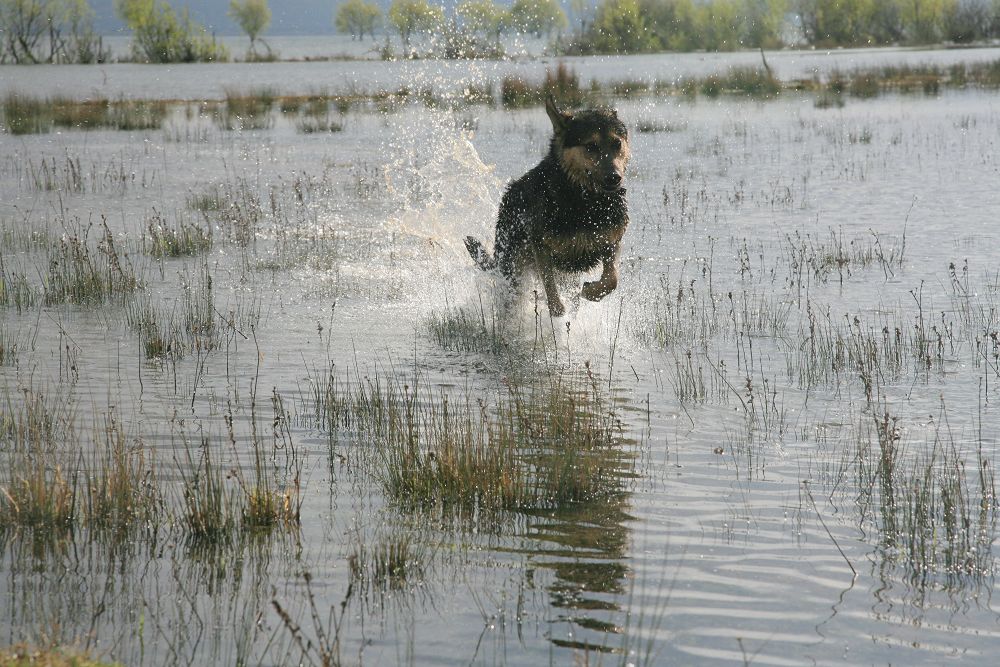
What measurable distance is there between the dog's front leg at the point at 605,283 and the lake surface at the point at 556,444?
1.08 ft

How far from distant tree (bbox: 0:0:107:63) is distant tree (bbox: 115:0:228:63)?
2415mm

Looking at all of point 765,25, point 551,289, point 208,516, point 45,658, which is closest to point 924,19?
point 765,25

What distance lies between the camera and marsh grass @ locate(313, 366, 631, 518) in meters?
5.39

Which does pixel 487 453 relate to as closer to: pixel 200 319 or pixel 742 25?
pixel 200 319

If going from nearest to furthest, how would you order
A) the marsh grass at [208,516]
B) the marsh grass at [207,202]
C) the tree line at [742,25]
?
1. the marsh grass at [208,516]
2. the marsh grass at [207,202]
3. the tree line at [742,25]

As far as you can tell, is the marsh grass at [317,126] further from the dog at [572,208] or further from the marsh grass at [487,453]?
the marsh grass at [487,453]

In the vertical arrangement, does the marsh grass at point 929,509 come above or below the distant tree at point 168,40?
below

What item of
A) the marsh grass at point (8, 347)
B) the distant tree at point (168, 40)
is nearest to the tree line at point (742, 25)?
the distant tree at point (168, 40)

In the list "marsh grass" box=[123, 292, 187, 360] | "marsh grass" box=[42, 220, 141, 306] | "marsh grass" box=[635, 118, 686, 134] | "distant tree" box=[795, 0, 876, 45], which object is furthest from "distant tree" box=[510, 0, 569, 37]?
"marsh grass" box=[123, 292, 187, 360]

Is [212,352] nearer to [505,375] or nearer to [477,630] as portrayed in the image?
[505,375]

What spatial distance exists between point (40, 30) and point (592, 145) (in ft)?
208

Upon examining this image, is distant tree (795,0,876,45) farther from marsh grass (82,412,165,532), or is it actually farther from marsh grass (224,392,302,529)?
marsh grass (82,412,165,532)

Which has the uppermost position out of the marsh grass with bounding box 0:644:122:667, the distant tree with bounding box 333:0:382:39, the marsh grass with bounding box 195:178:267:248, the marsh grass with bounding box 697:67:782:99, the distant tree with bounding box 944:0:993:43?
the distant tree with bounding box 333:0:382:39

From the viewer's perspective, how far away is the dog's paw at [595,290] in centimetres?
942
